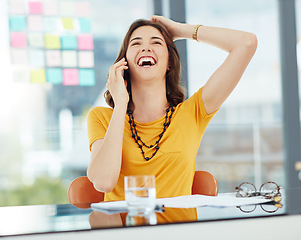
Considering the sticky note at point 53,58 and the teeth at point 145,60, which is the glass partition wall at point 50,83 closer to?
the sticky note at point 53,58

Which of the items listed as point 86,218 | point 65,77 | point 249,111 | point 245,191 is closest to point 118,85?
point 245,191

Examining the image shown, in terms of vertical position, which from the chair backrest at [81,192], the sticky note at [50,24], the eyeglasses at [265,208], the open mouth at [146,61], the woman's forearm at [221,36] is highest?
the sticky note at [50,24]

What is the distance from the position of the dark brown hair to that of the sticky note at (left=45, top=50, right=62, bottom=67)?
1.61m

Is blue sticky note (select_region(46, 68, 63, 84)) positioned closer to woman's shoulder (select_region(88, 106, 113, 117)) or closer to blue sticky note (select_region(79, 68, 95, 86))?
blue sticky note (select_region(79, 68, 95, 86))

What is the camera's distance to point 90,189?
1.81 m

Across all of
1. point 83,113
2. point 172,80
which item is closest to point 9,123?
point 83,113

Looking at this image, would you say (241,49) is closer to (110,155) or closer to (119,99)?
(119,99)

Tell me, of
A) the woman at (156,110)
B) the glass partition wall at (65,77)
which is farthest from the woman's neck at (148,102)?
the glass partition wall at (65,77)

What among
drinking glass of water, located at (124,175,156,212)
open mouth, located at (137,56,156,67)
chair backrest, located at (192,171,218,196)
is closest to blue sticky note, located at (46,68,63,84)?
open mouth, located at (137,56,156,67)

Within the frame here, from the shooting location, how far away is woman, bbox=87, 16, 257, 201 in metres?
1.65

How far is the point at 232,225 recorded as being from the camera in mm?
919

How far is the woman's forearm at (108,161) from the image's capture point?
158cm

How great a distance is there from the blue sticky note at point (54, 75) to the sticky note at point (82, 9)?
529 millimetres

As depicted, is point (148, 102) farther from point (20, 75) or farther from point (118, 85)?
point (20, 75)
